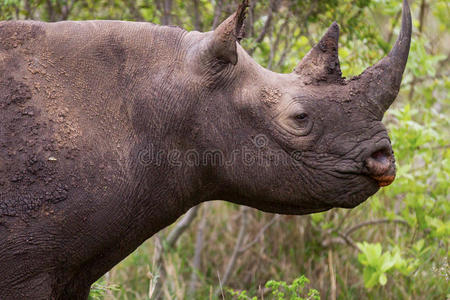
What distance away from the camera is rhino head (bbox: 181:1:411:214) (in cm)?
292

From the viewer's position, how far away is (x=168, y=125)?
2.89 m

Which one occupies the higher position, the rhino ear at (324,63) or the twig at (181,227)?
the rhino ear at (324,63)

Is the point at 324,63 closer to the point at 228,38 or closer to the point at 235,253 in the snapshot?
the point at 228,38

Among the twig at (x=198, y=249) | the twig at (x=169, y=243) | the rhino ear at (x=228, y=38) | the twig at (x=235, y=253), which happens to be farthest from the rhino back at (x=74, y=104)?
the twig at (x=198, y=249)

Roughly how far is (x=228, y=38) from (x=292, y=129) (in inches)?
18.1

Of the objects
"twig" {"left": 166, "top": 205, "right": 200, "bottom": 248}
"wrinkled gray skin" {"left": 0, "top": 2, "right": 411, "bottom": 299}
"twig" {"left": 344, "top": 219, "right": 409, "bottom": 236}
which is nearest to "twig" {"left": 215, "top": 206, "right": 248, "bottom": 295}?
"twig" {"left": 166, "top": 205, "right": 200, "bottom": 248}

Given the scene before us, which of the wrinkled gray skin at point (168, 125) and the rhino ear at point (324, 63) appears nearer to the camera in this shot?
the wrinkled gray skin at point (168, 125)

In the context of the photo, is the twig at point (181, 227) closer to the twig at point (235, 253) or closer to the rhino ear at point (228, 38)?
the twig at point (235, 253)

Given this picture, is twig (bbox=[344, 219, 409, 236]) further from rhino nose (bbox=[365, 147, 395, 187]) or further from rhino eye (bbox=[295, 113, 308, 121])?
rhino eye (bbox=[295, 113, 308, 121])

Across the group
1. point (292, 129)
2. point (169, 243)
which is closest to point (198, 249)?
point (169, 243)

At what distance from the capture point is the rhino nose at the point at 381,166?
2.92m

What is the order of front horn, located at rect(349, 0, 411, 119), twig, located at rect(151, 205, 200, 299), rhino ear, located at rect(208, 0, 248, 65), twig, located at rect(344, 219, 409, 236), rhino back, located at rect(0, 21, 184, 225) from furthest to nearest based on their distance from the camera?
twig, located at rect(344, 219, 409, 236) < twig, located at rect(151, 205, 200, 299) < front horn, located at rect(349, 0, 411, 119) < rhino ear, located at rect(208, 0, 248, 65) < rhino back, located at rect(0, 21, 184, 225)

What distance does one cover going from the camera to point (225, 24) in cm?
285

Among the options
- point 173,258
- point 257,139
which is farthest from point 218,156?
point 173,258
